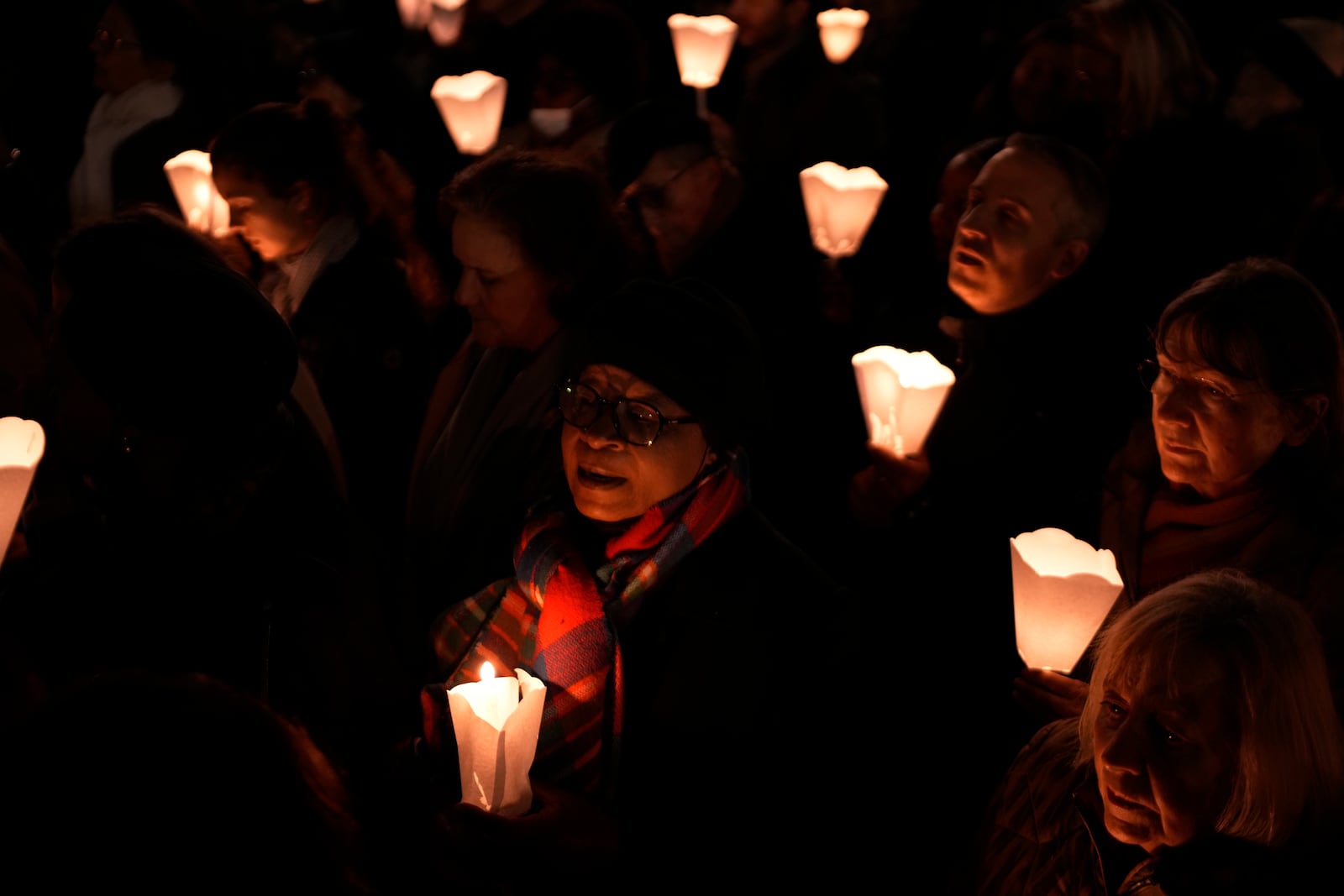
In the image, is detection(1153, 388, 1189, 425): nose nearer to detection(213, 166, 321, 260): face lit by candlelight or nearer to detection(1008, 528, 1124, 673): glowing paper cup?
detection(1008, 528, 1124, 673): glowing paper cup

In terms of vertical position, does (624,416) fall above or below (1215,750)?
above

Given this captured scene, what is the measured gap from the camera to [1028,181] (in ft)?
12.3

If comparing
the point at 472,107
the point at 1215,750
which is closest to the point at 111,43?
the point at 472,107

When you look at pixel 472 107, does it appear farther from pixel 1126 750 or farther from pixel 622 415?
pixel 1126 750

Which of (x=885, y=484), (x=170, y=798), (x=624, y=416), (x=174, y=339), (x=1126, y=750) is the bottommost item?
(x=885, y=484)

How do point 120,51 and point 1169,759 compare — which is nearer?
point 1169,759

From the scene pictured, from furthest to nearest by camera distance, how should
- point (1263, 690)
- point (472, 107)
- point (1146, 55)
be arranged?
point (472, 107)
point (1146, 55)
point (1263, 690)

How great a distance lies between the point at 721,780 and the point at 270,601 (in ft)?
3.22

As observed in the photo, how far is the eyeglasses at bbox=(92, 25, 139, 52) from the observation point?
5457mm

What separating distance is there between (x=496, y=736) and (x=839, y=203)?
2749 mm

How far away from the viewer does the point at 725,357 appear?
255 centimetres

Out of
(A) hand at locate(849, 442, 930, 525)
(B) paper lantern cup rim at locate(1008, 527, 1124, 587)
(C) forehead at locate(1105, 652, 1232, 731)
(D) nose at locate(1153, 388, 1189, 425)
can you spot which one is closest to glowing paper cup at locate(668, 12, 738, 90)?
(A) hand at locate(849, 442, 930, 525)

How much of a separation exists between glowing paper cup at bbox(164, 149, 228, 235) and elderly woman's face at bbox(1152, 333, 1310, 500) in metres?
3.26

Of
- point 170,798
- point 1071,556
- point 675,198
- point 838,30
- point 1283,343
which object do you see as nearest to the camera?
point 170,798
